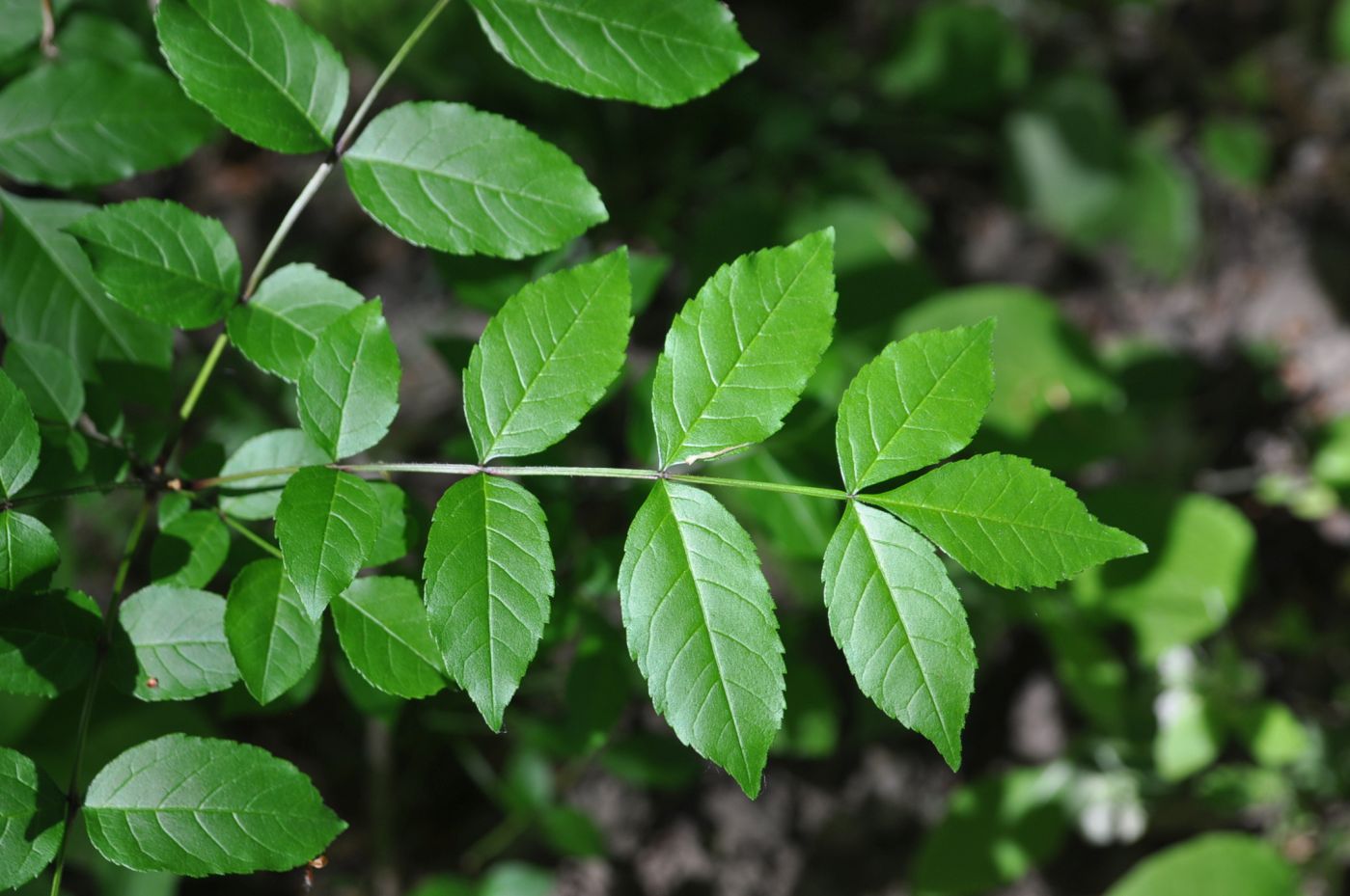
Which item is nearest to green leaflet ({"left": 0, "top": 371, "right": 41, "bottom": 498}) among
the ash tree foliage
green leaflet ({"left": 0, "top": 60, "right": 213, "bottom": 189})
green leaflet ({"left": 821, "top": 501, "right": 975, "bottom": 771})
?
the ash tree foliage

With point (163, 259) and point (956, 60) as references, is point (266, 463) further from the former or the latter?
point (956, 60)

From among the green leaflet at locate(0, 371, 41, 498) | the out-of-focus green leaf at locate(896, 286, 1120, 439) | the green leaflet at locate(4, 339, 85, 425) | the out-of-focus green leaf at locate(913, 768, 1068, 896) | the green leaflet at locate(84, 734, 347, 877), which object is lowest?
the out-of-focus green leaf at locate(913, 768, 1068, 896)

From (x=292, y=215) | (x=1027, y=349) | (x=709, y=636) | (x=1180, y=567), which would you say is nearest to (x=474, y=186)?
(x=292, y=215)

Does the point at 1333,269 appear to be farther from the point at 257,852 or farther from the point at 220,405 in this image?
the point at 257,852

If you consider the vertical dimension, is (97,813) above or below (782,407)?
below

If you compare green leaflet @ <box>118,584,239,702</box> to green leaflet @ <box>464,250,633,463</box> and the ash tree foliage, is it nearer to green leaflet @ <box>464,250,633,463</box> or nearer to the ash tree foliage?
the ash tree foliage

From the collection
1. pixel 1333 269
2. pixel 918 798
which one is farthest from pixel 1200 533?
pixel 1333 269
